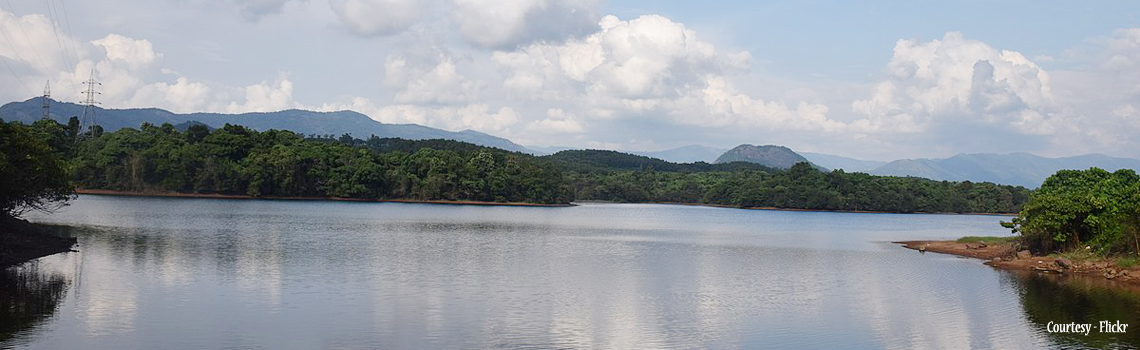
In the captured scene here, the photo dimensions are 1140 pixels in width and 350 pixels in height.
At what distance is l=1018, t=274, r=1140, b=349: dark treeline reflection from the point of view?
77.6ft

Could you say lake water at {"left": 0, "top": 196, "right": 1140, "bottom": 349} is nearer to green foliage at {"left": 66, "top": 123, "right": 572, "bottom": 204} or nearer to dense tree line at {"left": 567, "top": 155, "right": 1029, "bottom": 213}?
green foliage at {"left": 66, "top": 123, "right": 572, "bottom": 204}

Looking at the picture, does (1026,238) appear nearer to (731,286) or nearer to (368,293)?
(731,286)

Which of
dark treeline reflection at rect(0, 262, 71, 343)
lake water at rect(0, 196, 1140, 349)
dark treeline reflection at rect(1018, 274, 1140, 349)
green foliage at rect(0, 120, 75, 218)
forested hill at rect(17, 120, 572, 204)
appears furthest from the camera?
forested hill at rect(17, 120, 572, 204)

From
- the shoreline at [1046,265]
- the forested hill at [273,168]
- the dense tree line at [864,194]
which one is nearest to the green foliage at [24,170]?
the shoreline at [1046,265]

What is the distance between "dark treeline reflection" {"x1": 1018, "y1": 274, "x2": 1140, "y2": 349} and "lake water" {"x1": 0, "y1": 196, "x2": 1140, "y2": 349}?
110mm

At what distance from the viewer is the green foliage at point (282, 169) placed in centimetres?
11600

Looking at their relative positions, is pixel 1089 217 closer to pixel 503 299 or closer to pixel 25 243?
pixel 503 299

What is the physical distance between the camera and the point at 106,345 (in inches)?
770

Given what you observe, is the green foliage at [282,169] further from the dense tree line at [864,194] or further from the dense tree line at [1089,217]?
the dense tree line at [1089,217]

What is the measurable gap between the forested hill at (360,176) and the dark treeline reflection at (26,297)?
224ft

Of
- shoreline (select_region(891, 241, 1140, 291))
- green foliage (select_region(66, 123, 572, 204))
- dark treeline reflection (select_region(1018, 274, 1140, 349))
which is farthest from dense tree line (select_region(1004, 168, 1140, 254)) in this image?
green foliage (select_region(66, 123, 572, 204))

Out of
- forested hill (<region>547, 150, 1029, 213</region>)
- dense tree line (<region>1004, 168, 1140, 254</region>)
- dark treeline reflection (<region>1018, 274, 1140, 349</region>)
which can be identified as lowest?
dark treeline reflection (<region>1018, 274, 1140, 349</region>)

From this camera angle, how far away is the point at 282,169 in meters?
119

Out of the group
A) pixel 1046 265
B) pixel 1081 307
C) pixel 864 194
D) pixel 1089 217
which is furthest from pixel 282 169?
pixel 864 194
